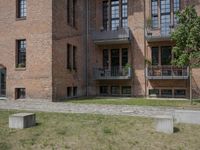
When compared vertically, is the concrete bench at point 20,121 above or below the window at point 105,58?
below

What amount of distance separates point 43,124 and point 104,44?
15.4 metres

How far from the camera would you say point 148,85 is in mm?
23047

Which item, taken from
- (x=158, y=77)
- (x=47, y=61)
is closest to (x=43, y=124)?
(x=47, y=61)

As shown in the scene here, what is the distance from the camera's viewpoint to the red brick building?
1891 cm

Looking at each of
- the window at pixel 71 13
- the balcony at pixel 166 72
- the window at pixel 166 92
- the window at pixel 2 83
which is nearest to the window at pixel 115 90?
the balcony at pixel 166 72

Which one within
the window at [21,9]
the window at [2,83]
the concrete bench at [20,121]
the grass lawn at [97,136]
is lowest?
the grass lawn at [97,136]

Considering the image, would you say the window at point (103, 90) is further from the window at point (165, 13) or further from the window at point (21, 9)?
the window at point (21, 9)

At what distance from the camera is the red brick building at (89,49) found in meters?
18.9

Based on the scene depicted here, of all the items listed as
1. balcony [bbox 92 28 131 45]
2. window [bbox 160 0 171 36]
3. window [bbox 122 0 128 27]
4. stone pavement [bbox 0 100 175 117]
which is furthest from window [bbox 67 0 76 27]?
stone pavement [bbox 0 100 175 117]

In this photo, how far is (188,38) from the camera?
16.9m

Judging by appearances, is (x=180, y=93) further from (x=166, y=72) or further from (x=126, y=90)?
(x=126, y=90)

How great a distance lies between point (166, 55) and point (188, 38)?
596cm

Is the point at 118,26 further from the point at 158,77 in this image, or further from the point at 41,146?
the point at 41,146

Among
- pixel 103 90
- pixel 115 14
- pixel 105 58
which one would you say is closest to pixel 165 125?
pixel 103 90
